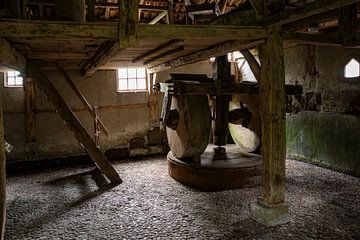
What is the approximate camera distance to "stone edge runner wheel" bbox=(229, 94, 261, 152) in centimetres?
613

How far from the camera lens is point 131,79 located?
844 centimetres

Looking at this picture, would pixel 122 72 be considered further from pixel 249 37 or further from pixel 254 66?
pixel 249 37

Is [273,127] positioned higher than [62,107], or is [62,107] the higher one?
[62,107]

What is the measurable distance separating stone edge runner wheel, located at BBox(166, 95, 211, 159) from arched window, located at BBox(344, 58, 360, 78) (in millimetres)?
2907

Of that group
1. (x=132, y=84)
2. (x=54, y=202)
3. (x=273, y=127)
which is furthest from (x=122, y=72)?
(x=273, y=127)

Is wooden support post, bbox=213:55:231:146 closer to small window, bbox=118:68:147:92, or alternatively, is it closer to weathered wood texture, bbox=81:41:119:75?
weathered wood texture, bbox=81:41:119:75

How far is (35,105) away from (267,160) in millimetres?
5816

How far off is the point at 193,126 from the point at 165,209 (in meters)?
1.66

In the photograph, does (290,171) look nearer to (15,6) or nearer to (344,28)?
(344,28)

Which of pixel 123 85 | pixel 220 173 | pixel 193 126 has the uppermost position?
pixel 123 85

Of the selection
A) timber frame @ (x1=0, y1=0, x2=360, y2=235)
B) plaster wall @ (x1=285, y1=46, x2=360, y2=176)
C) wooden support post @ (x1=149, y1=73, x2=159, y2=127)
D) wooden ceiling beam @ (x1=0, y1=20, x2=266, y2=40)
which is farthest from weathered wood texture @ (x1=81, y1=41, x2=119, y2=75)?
plaster wall @ (x1=285, y1=46, x2=360, y2=176)

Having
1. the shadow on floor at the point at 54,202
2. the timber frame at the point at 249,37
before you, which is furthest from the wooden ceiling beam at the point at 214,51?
the shadow on floor at the point at 54,202

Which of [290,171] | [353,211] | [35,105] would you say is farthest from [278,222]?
[35,105]

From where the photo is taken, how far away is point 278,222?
12.8 ft
